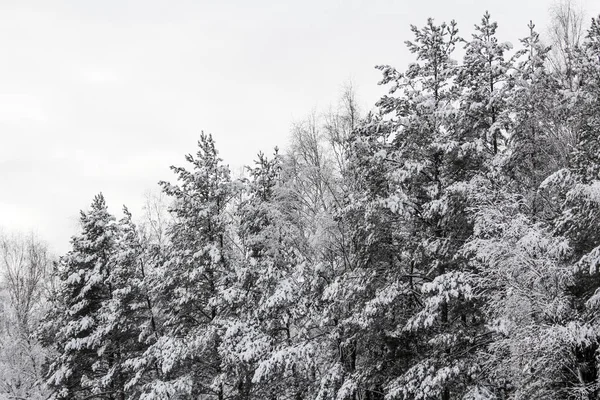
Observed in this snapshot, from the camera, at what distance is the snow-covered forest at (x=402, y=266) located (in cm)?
1159

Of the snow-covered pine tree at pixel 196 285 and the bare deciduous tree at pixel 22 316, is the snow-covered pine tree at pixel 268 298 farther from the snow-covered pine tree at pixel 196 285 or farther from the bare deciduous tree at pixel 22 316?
the bare deciduous tree at pixel 22 316

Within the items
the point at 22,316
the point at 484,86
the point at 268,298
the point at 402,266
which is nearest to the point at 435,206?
the point at 402,266

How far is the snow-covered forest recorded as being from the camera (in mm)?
11586

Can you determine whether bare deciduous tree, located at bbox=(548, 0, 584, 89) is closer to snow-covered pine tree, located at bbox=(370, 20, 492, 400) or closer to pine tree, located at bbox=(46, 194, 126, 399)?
snow-covered pine tree, located at bbox=(370, 20, 492, 400)

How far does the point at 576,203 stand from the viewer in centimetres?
1161

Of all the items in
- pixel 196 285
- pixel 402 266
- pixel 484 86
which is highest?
pixel 484 86

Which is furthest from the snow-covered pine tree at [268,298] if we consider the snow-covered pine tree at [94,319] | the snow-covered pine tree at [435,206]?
the snow-covered pine tree at [94,319]

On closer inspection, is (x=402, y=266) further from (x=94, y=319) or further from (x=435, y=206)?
(x=94, y=319)

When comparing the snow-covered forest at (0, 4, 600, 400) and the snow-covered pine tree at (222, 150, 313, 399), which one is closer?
the snow-covered forest at (0, 4, 600, 400)

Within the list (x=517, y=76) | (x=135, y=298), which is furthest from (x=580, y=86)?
(x=135, y=298)

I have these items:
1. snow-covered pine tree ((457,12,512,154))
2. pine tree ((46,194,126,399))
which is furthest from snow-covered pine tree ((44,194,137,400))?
snow-covered pine tree ((457,12,512,154))

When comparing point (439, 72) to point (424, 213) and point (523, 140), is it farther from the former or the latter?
point (424, 213)

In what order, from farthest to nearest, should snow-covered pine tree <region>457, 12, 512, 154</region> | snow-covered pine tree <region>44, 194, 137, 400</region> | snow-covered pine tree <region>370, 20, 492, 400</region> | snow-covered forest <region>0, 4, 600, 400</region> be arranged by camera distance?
1. snow-covered pine tree <region>44, 194, 137, 400</region>
2. snow-covered pine tree <region>457, 12, 512, 154</region>
3. snow-covered pine tree <region>370, 20, 492, 400</region>
4. snow-covered forest <region>0, 4, 600, 400</region>

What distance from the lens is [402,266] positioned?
15133 mm
